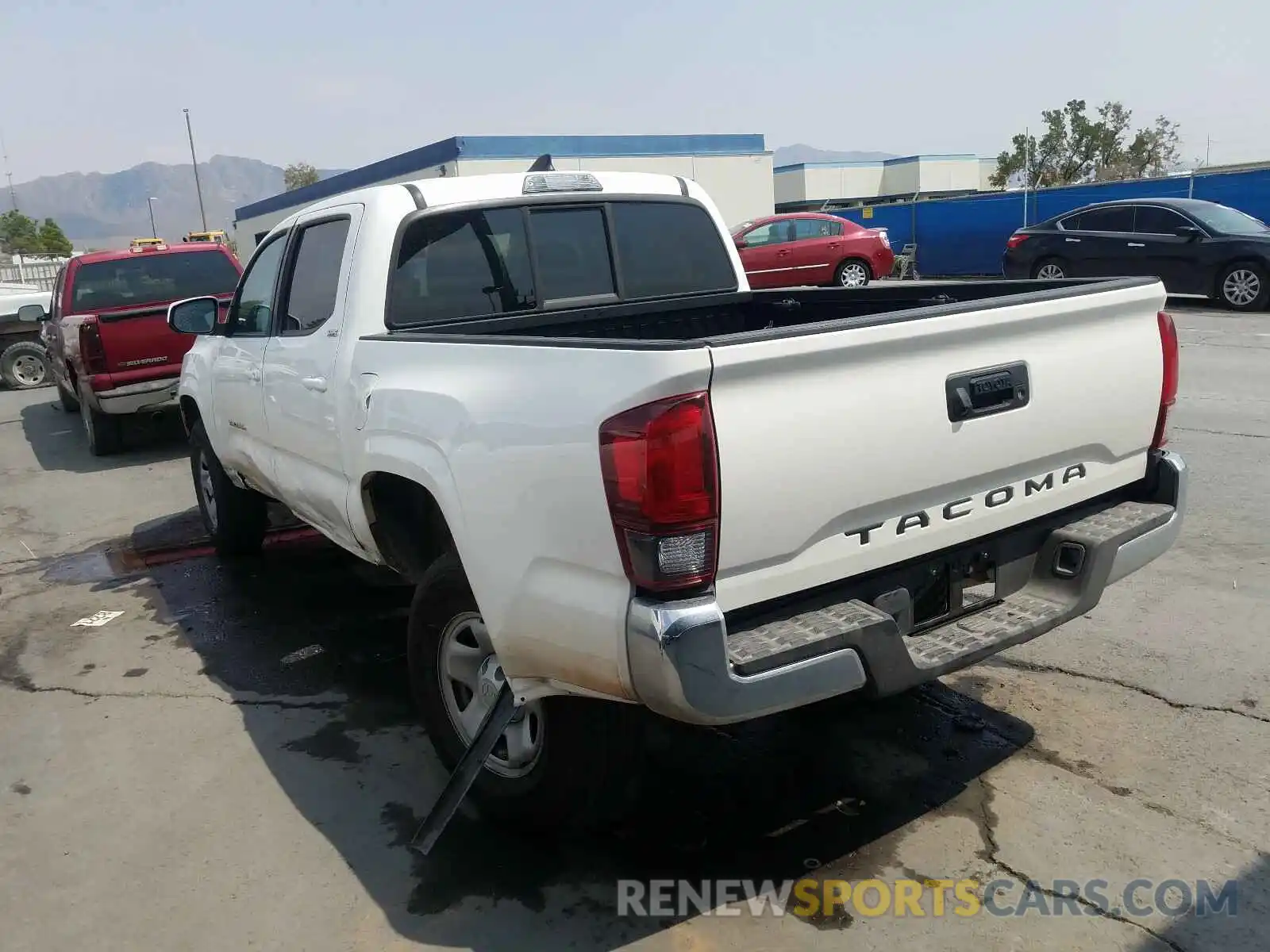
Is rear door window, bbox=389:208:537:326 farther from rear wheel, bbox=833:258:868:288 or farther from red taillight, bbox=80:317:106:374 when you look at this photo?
rear wheel, bbox=833:258:868:288

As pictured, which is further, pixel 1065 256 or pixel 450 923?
pixel 1065 256

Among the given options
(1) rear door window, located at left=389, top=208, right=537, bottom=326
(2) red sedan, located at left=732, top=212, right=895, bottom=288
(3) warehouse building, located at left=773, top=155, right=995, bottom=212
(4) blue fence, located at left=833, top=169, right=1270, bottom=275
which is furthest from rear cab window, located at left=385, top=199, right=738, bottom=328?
(3) warehouse building, located at left=773, top=155, right=995, bottom=212

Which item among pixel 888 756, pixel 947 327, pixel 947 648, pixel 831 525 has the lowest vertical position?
pixel 888 756

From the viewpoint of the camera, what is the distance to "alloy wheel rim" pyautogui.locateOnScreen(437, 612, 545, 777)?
3207 millimetres

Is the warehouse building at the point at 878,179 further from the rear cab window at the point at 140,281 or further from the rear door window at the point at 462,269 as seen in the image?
the rear door window at the point at 462,269

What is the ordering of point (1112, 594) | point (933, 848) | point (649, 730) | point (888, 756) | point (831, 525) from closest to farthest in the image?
point (831, 525), point (933, 848), point (888, 756), point (649, 730), point (1112, 594)

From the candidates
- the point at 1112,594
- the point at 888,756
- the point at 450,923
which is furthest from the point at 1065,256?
the point at 450,923

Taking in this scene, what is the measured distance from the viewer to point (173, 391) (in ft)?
32.3

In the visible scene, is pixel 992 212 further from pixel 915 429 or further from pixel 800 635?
pixel 800 635

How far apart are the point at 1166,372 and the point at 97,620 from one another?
5.33 m

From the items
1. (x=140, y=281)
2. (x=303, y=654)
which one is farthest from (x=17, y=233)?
(x=303, y=654)

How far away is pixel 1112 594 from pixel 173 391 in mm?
8331

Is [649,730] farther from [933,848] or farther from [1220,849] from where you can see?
[1220,849]

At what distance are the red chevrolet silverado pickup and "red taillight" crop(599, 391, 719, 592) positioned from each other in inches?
324
